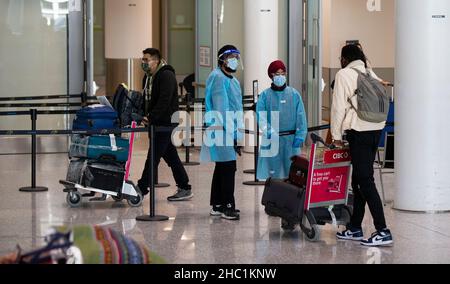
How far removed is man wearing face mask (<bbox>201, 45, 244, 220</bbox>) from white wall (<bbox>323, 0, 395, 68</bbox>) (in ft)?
29.4

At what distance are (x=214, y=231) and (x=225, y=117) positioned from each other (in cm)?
106

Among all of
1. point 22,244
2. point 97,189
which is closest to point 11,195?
point 97,189

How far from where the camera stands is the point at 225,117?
10.0m

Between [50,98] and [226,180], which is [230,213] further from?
[50,98]

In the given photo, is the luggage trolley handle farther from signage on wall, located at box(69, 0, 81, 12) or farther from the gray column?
signage on wall, located at box(69, 0, 81, 12)

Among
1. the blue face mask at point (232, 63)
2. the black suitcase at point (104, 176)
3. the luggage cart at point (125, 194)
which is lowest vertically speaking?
the luggage cart at point (125, 194)

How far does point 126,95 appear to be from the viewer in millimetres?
11305

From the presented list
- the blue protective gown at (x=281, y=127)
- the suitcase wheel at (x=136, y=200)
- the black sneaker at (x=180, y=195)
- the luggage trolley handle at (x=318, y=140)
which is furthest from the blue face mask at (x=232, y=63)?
the black sneaker at (x=180, y=195)

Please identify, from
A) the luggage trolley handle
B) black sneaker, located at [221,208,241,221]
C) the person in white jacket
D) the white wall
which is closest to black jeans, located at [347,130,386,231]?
the person in white jacket

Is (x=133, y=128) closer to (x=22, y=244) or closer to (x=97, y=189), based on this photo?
(x=97, y=189)

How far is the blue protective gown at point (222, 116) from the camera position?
1001 centimetres

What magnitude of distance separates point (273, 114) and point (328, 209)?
1627 millimetres

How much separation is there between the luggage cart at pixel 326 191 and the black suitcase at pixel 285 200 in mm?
55

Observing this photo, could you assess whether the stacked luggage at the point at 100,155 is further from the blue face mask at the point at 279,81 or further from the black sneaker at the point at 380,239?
the black sneaker at the point at 380,239
